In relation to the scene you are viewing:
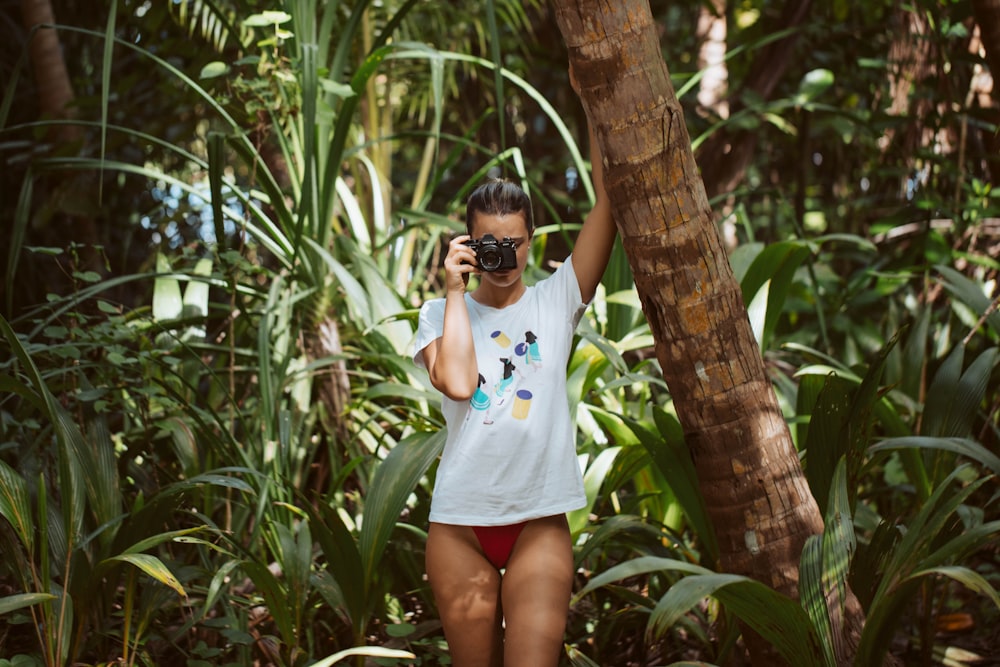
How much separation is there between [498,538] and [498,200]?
25.2 inches

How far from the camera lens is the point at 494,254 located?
170cm

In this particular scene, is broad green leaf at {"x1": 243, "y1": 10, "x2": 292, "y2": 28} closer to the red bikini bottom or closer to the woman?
the woman

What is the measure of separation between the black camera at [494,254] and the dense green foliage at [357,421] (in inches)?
8.0

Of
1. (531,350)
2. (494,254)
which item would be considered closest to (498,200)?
(494,254)

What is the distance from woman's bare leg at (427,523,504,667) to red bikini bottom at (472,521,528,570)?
0.01 m

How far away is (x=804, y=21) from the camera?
4953mm

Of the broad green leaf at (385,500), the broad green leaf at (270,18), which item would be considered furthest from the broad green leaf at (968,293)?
the broad green leaf at (270,18)

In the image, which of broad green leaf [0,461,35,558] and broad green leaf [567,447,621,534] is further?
broad green leaf [567,447,621,534]

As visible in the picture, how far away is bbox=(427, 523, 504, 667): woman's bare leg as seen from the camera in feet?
5.61

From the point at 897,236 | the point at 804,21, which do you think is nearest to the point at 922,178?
the point at 897,236

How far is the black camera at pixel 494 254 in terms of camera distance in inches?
66.9

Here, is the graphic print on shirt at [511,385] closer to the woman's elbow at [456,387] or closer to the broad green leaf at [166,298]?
the woman's elbow at [456,387]

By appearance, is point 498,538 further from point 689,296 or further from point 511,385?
point 689,296

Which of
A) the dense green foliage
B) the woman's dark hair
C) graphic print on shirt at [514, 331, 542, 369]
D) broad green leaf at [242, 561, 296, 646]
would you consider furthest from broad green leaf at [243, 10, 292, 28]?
broad green leaf at [242, 561, 296, 646]
